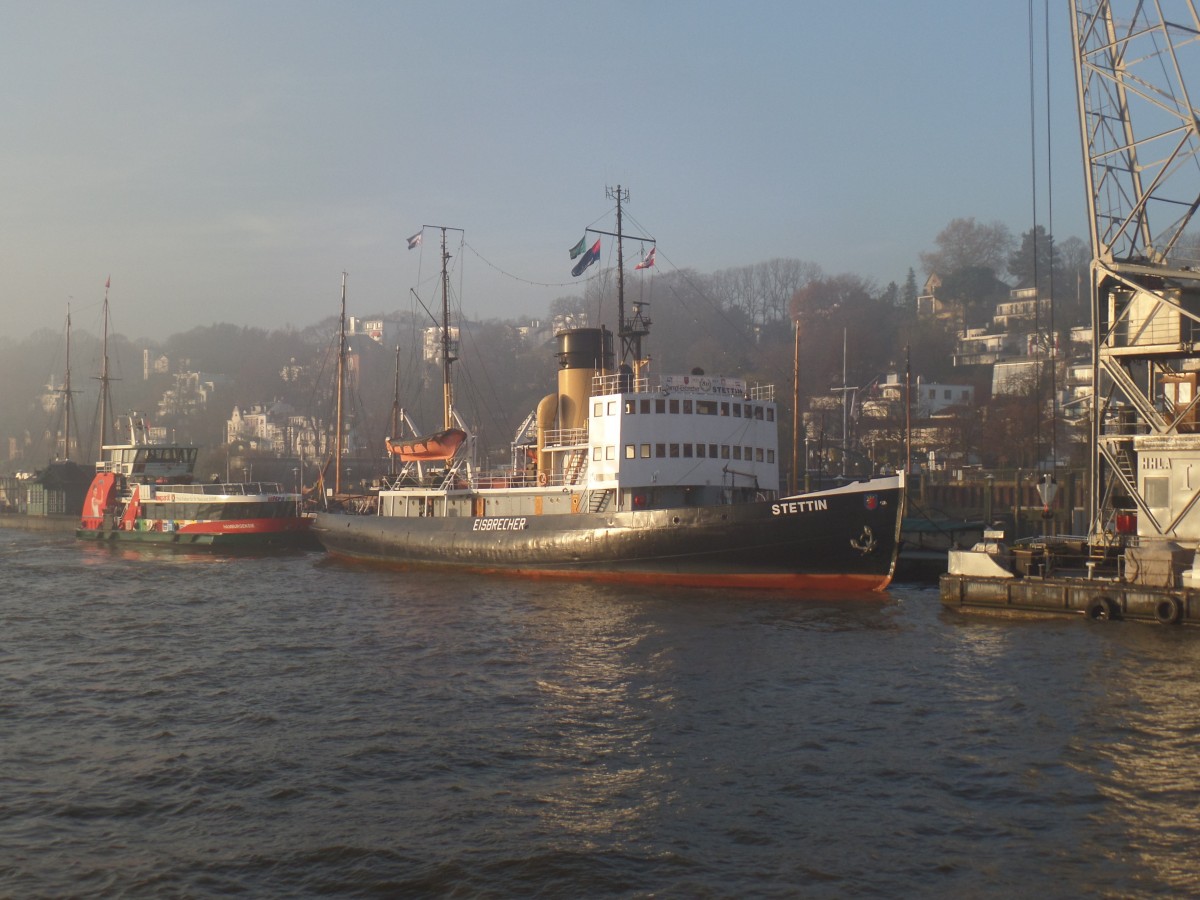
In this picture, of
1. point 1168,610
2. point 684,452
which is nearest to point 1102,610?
point 1168,610

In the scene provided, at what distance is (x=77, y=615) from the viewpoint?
29.5 metres

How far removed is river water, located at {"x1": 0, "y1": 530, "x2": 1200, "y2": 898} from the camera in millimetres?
10820

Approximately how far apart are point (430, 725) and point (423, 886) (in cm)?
609

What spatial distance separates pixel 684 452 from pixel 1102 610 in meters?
14.4

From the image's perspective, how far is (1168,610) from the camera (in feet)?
76.5

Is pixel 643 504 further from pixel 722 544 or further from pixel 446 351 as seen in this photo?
pixel 446 351

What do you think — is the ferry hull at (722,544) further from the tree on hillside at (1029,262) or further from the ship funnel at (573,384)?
the tree on hillside at (1029,262)

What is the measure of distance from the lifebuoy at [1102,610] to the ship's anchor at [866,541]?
642 cm

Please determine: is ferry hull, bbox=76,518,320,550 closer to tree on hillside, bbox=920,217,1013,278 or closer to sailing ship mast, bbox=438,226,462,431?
sailing ship mast, bbox=438,226,462,431

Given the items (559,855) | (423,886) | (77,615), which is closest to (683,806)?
(559,855)

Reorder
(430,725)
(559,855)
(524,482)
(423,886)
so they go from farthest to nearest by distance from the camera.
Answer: (524,482)
(430,725)
(559,855)
(423,886)

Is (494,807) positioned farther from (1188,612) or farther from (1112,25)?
(1112,25)

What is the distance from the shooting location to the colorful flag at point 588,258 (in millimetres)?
40781

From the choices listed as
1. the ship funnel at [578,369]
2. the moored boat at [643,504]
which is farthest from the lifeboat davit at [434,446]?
the ship funnel at [578,369]
